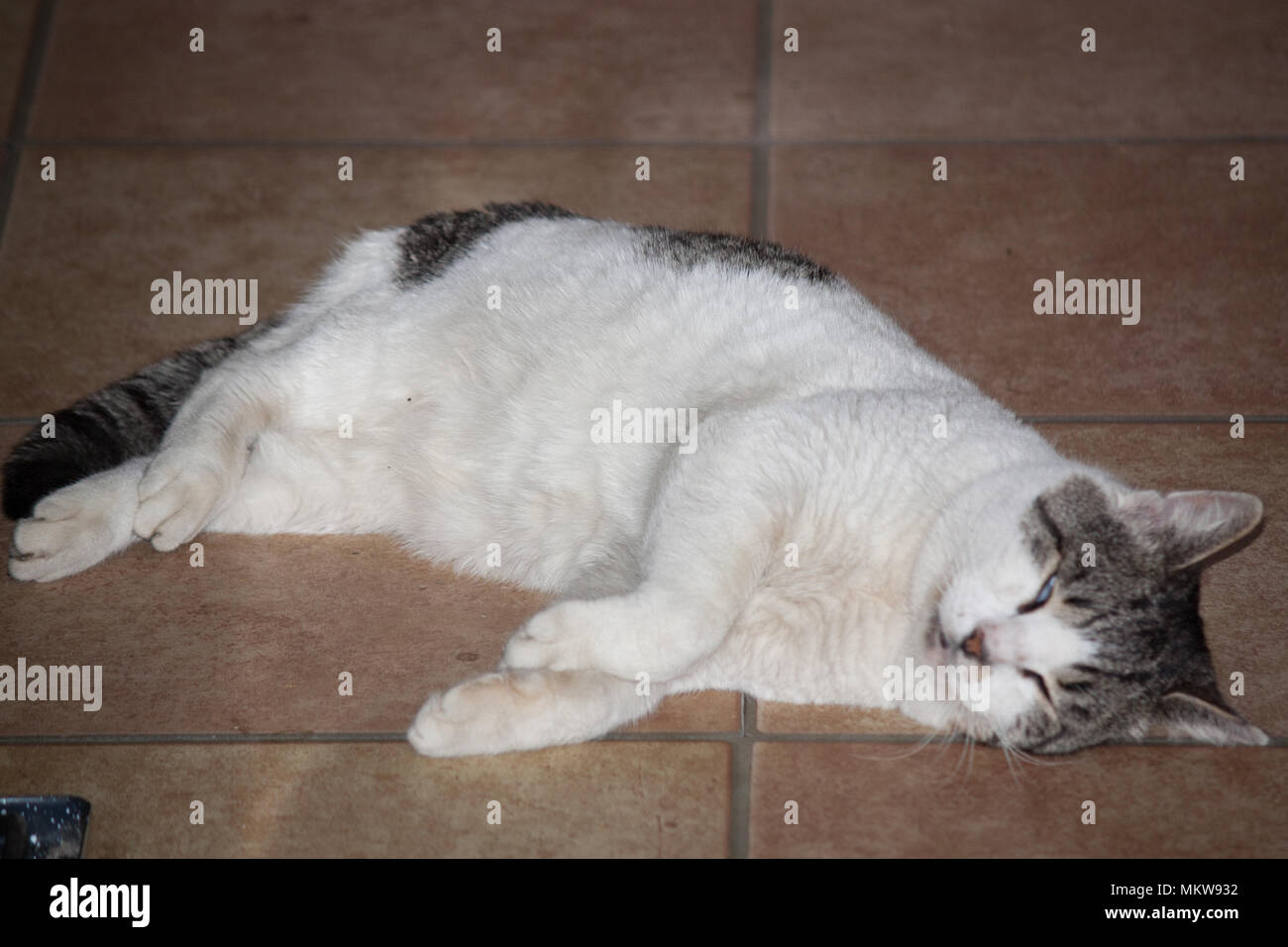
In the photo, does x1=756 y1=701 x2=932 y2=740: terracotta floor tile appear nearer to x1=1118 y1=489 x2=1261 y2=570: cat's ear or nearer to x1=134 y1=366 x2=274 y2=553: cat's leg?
x1=1118 y1=489 x2=1261 y2=570: cat's ear

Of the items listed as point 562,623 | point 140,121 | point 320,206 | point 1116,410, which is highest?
point 140,121

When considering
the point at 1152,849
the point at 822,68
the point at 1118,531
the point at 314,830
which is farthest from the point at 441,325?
the point at 822,68

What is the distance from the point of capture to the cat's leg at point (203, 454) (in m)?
2.74

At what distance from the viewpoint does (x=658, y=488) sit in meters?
2.59

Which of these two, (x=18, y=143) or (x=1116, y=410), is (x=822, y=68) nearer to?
(x=1116, y=410)

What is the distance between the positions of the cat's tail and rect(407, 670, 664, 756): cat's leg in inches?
41.1

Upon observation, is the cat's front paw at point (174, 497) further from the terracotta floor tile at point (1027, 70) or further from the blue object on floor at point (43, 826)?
the terracotta floor tile at point (1027, 70)

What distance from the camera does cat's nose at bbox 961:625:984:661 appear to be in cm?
230

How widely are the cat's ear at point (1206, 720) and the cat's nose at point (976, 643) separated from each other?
0.37 m

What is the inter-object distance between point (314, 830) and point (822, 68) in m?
3.26

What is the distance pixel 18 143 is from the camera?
4184 mm

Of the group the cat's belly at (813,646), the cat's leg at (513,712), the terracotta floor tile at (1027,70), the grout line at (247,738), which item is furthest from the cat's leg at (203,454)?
the terracotta floor tile at (1027,70)

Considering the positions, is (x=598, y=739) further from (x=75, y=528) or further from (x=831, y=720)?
(x=75, y=528)

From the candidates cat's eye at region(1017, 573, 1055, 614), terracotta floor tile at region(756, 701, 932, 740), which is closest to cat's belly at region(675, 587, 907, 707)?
terracotta floor tile at region(756, 701, 932, 740)
